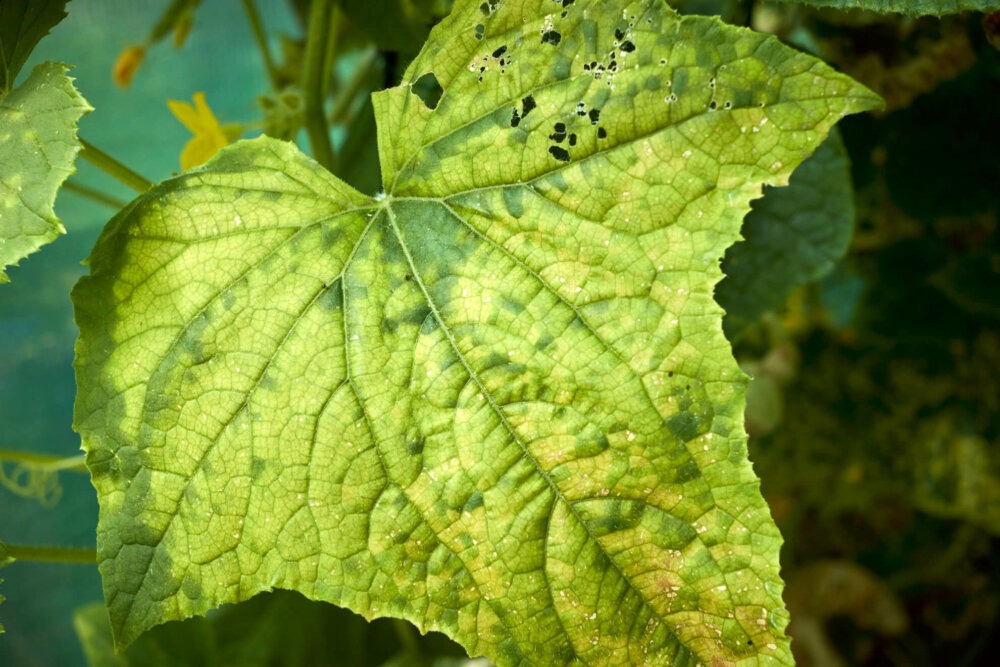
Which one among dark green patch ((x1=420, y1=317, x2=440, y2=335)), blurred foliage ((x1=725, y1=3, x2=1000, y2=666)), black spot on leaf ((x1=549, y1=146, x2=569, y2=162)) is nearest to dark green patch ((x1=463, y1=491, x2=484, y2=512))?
dark green patch ((x1=420, y1=317, x2=440, y2=335))

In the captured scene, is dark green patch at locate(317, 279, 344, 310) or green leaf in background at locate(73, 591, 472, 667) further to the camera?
green leaf in background at locate(73, 591, 472, 667)

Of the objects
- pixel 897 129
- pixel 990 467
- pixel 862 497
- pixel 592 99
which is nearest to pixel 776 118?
pixel 592 99

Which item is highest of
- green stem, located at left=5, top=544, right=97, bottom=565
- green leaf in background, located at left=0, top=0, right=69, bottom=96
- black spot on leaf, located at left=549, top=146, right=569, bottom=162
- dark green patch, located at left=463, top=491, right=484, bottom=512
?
green leaf in background, located at left=0, top=0, right=69, bottom=96

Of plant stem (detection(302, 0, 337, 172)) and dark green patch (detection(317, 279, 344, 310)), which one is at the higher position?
plant stem (detection(302, 0, 337, 172))

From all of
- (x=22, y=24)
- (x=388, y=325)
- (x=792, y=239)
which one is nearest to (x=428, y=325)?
(x=388, y=325)

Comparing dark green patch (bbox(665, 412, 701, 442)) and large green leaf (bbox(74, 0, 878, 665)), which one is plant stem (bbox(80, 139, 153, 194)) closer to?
large green leaf (bbox(74, 0, 878, 665))

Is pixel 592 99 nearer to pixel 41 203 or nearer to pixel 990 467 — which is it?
pixel 41 203
